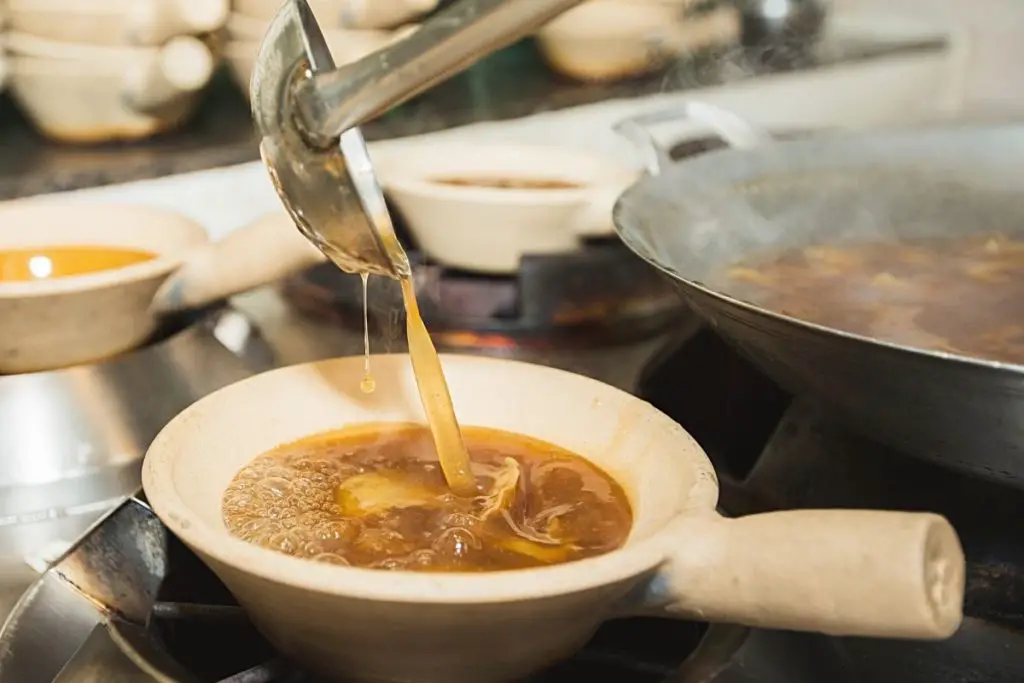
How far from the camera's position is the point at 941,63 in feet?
5.37

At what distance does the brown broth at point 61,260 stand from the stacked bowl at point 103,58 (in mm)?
229

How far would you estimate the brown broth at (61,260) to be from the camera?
0.77 metres

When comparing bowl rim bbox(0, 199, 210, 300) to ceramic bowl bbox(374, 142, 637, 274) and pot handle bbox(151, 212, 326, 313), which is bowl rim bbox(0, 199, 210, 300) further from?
ceramic bowl bbox(374, 142, 637, 274)

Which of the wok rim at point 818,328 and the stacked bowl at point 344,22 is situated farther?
the stacked bowl at point 344,22

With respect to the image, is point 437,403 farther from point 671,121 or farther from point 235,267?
point 671,121

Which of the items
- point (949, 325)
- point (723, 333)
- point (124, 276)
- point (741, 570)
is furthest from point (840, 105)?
point (741, 570)

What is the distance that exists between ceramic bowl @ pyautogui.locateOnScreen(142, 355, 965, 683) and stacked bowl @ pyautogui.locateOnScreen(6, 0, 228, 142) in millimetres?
540

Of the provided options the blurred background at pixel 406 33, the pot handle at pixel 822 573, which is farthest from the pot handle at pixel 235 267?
the pot handle at pixel 822 573

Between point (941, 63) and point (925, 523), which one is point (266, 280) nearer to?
point (925, 523)

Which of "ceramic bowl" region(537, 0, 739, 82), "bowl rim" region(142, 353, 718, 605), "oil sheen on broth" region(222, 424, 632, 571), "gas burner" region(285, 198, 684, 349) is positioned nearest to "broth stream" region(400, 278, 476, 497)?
"oil sheen on broth" region(222, 424, 632, 571)

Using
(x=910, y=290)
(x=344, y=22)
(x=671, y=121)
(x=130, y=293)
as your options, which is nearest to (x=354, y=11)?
(x=344, y=22)

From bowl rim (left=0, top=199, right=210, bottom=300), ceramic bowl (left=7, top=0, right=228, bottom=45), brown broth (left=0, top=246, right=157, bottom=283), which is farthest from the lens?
ceramic bowl (left=7, top=0, right=228, bottom=45)

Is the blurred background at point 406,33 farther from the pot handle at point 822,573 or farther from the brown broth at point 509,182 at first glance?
the pot handle at point 822,573

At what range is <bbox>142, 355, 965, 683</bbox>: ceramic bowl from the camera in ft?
1.23
